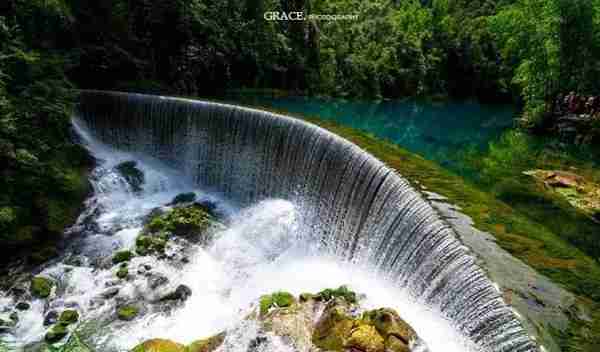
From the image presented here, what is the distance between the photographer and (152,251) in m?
8.50

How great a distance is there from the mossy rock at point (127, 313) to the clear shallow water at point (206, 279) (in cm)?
12

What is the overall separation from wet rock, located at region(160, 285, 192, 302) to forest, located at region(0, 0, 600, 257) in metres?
3.16

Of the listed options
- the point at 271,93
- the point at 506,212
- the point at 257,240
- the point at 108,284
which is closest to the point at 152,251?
the point at 108,284

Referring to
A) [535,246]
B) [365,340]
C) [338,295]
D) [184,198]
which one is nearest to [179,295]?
[338,295]

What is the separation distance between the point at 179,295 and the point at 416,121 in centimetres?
2187

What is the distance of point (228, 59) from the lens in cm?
2322

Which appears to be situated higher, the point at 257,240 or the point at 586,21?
the point at 586,21

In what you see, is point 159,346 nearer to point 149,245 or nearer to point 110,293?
point 110,293

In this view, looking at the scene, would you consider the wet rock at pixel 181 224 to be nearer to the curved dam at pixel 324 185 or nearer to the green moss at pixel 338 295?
the curved dam at pixel 324 185

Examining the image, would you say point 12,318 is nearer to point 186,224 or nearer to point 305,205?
point 186,224

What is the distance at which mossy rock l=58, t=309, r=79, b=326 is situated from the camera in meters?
6.53

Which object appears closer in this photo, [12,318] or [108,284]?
[12,318]

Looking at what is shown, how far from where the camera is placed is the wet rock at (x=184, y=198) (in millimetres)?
11000

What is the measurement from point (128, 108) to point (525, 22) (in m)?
22.3
